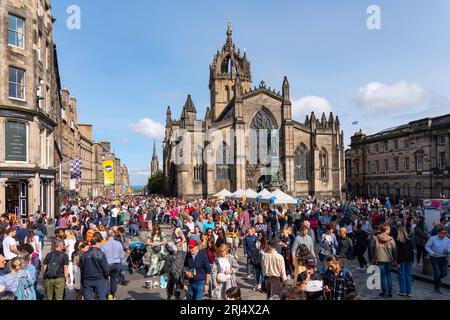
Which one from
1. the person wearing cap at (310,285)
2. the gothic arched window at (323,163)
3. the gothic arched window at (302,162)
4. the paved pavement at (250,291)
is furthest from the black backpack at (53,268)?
the gothic arched window at (323,163)

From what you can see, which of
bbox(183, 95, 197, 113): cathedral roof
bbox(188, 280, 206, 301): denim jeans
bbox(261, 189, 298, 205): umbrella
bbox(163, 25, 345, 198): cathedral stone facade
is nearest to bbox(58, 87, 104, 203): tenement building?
bbox(163, 25, 345, 198): cathedral stone facade

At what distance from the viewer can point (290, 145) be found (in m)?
46.7

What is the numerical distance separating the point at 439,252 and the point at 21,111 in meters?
20.6

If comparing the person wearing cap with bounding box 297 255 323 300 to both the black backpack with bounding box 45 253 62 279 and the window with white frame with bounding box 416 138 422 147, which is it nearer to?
the black backpack with bounding box 45 253 62 279

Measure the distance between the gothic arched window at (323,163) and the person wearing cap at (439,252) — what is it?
4026 cm

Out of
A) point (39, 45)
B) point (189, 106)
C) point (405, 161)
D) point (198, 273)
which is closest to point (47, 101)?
point (39, 45)

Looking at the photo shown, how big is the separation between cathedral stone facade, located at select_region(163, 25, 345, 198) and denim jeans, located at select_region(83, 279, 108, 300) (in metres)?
36.3

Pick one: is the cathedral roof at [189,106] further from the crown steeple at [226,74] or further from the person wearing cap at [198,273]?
the person wearing cap at [198,273]

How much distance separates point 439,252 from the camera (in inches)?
336

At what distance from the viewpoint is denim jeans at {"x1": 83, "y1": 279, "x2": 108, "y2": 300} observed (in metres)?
6.82

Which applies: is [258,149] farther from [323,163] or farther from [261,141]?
[323,163]

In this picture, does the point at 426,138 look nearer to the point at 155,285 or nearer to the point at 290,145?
the point at 290,145

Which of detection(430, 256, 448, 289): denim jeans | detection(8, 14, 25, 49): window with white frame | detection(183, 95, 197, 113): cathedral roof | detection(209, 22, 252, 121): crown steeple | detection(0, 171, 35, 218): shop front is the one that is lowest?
detection(430, 256, 448, 289): denim jeans

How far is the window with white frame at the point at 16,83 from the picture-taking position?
18916 mm
